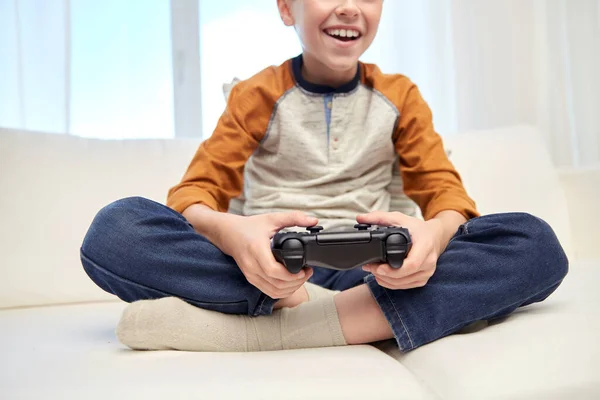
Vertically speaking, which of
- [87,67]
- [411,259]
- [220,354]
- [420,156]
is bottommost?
[220,354]

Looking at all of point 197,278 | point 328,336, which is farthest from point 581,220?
point 197,278

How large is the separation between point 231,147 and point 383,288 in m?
0.39

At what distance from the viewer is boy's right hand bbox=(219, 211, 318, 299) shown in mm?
690

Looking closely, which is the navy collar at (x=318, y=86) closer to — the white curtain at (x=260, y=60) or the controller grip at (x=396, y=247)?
the controller grip at (x=396, y=247)

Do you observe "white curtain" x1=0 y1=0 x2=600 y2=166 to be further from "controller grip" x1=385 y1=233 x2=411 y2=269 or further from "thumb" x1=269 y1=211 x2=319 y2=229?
"controller grip" x1=385 y1=233 x2=411 y2=269

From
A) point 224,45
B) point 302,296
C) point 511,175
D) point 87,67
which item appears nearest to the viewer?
point 302,296

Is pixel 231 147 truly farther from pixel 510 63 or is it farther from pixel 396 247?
pixel 510 63

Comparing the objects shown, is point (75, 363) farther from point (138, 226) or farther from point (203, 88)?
point (203, 88)

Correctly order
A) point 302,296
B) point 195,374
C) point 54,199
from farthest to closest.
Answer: point 54,199 → point 302,296 → point 195,374

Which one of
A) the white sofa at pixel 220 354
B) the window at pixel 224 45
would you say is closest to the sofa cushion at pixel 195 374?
the white sofa at pixel 220 354

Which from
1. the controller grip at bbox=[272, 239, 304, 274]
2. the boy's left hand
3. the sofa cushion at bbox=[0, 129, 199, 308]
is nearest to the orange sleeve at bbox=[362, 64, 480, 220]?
the boy's left hand

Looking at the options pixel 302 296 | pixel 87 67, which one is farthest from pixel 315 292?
pixel 87 67

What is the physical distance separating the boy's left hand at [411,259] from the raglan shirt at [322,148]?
0.27m

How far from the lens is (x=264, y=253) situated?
0.70 metres
